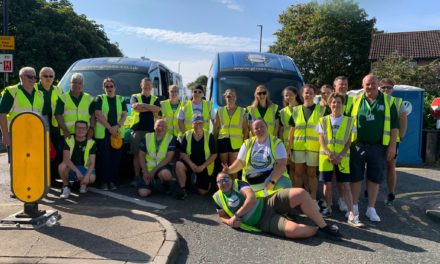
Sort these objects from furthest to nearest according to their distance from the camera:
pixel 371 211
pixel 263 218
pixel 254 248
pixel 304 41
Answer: pixel 304 41, pixel 371 211, pixel 263 218, pixel 254 248

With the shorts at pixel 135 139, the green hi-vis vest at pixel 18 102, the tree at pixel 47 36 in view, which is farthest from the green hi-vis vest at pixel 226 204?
the tree at pixel 47 36

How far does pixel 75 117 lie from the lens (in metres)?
6.99

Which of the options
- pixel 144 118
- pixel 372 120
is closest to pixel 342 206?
pixel 372 120

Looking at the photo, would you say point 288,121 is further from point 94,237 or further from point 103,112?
point 94,237

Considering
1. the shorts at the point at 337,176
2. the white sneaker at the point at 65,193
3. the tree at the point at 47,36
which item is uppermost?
the tree at the point at 47,36

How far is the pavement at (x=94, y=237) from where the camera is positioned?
4.15 metres

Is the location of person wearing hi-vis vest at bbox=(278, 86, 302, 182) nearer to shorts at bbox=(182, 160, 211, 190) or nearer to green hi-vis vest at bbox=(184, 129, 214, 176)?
green hi-vis vest at bbox=(184, 129, 214, 176)

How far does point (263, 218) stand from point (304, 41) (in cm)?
4090

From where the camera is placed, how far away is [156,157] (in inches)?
280

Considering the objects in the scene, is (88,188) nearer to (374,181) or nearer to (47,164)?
(47,164)

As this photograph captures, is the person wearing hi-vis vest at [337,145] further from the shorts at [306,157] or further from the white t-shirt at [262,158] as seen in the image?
the white t-shirt at [262,158]

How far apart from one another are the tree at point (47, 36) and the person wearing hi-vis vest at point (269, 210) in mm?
24012

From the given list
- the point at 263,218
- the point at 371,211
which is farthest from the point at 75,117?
the point at 371,211

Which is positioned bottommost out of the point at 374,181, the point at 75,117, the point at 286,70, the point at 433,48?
the point at 374,181
